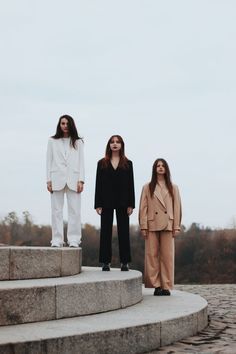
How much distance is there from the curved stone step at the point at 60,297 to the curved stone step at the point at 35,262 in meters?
0.20

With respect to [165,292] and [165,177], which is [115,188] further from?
[165,292]

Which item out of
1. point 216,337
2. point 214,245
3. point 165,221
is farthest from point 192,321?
point 214,245

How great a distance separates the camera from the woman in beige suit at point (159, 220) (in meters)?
8.97

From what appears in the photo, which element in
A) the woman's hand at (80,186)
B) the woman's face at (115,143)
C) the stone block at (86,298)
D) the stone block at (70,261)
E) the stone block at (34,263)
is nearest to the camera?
the stone block at (86,298)

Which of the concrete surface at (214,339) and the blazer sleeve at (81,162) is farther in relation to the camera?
the blazer sleeve at (81,162)

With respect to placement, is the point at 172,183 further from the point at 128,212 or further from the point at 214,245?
the point at 214,245

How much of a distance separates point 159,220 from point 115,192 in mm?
794

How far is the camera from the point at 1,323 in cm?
600

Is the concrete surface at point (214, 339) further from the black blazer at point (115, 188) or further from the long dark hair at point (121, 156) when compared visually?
the long dark hair at point (121, 156)

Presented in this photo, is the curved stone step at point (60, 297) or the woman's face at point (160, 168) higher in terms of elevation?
the woman's face at point (160, 168)

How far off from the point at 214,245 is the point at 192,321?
54396 millimetres

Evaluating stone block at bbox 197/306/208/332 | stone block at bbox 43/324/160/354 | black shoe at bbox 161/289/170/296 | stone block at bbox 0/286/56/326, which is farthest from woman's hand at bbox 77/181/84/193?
stone block at bbox 43/324/160/354

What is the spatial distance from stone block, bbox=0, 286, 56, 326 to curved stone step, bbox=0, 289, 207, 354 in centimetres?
12

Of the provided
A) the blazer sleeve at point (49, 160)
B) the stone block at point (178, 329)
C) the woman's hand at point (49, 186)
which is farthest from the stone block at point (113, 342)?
the blazer sleeve at point (49, 160)
